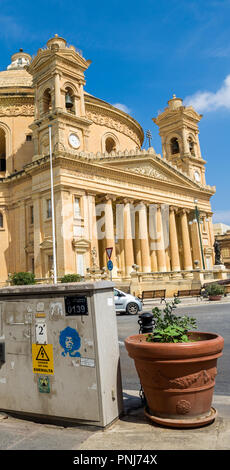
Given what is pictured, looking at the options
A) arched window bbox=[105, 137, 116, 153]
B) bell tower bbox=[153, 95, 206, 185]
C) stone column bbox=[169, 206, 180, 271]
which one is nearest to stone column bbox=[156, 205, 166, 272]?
stone column bbox=[169, 206, 180, 271]

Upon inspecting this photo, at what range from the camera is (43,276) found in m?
31.3

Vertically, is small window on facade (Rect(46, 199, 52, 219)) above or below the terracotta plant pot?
above

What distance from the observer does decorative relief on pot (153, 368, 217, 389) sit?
3816mm

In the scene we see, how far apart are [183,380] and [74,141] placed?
31248 mm

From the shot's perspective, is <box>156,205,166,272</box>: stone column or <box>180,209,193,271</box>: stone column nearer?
<box>156,205,166,272</box>: stone column

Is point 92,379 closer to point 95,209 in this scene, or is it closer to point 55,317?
point 55,317

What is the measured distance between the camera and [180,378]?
3812mm

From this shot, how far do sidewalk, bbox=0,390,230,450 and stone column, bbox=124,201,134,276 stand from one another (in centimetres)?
3098

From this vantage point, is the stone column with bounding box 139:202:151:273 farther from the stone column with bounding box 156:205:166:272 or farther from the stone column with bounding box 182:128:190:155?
the stone column with bounding box 182:128:190:155

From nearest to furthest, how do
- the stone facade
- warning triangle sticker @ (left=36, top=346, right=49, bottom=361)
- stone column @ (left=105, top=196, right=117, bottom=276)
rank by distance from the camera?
1. warning triangle sticker @ (left=36, top=346, right=49, bottom=361)
2. the stone facade
3. stone column @ (left=105, top=196, right=117, bottom=276)

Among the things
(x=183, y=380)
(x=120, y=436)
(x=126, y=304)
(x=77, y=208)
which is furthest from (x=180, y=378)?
(x=77, y=208)

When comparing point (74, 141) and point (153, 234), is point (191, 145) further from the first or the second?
point (74, 141)

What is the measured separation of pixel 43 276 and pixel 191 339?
27701 mm

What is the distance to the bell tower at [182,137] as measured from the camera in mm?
48344
